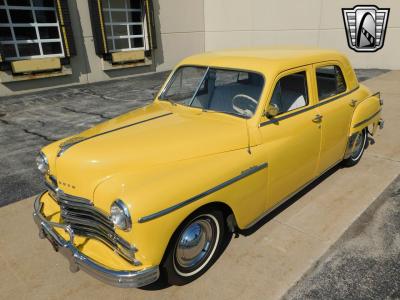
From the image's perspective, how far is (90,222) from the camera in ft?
8.96

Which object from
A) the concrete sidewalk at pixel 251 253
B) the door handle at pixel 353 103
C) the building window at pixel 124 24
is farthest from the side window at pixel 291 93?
the building window at pixel 124 24

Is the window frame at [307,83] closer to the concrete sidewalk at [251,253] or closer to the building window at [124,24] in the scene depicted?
the concrete sidewalk at [251,253]

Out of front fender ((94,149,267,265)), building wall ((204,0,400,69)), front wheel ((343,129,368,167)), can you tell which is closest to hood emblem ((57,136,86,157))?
front fender ((94,149,267,265))

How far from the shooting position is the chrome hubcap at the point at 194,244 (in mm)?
2855

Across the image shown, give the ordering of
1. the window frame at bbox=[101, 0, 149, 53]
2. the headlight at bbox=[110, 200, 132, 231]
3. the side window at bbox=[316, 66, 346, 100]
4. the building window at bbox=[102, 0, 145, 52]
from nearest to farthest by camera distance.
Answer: the headlight at bbox=[110, 200, 132, 231] → the side window at bbox=[316, 66, 346, 100] → the window frame at bbox=[101, 0, 149, 53] → the building window at bbox=[102, 0, 145, 52]

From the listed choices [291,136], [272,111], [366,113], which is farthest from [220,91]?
[366,113]

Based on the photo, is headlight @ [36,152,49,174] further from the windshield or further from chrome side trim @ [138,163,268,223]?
the windshield

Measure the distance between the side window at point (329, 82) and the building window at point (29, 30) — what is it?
10.1m

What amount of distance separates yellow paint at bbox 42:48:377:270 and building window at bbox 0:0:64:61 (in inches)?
361

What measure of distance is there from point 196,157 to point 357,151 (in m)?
3.37

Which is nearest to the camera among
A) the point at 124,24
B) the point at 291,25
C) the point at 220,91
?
the point at 220,91

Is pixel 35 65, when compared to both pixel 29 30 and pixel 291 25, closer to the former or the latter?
pixel 29 30

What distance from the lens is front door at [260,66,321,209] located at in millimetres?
3354

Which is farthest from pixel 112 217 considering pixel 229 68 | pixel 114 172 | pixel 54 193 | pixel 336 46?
pixel 336 46
